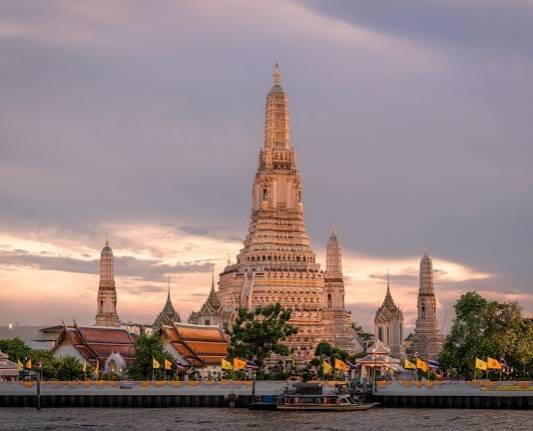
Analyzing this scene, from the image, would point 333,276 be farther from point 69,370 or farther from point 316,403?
point 316,403

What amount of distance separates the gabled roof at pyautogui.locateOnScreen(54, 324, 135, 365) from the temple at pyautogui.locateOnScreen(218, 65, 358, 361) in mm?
33270

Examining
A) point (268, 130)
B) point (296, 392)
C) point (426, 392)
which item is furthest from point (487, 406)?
point (268, 130)

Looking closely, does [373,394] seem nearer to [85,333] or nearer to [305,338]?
[85,333]

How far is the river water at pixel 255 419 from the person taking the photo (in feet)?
274

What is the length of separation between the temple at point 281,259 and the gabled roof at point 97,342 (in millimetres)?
33270

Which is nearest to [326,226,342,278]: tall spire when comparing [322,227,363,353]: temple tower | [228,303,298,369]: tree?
[322,227,363,353]: temple tower

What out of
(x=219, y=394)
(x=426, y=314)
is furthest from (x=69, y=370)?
(x=426, y=314)

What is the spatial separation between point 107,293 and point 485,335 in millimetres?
79877

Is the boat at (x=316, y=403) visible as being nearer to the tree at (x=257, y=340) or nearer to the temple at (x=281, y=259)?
the tree at (x=257, y=340)

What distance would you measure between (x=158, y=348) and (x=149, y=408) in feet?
40.5

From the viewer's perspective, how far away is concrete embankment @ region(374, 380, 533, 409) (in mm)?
98000

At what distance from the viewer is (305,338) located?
167 meters

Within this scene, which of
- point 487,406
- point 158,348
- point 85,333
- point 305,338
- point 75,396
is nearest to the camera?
point 487,406

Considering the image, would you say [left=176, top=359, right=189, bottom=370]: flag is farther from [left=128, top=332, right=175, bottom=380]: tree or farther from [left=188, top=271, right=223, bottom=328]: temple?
[left=188, top=271, right=223, bottom=328]: temple
